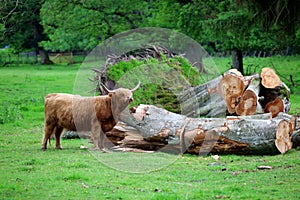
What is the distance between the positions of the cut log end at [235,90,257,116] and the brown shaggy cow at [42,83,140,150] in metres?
3.94

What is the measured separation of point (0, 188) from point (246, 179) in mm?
3680

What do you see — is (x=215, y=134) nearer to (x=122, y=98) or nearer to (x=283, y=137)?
(x=283, y=137)

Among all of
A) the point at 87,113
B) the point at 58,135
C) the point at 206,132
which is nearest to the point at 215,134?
the point at 206,132

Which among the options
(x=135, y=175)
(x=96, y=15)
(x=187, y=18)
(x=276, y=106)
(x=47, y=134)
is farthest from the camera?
(x=96, y=15)

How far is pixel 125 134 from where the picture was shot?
1198 cm

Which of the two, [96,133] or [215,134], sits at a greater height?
[215,134]

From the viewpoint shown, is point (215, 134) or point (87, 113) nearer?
point (215, 134)

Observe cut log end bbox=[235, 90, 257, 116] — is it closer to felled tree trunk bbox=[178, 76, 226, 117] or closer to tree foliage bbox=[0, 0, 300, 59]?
felled tree trunk bbox=[178, 76, 226, 117]

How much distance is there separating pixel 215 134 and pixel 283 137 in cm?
130

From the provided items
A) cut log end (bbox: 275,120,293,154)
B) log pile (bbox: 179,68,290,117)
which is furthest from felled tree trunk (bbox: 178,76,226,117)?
cut log end (bbox: 275,120,293,154)

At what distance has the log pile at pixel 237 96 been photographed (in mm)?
14727

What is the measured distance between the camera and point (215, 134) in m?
10.9

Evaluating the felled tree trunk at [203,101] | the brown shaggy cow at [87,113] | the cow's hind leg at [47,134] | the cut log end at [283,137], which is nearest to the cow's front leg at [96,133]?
the brown shaggy cow at [87,113]

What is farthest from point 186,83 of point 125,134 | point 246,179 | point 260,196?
point 260,196
